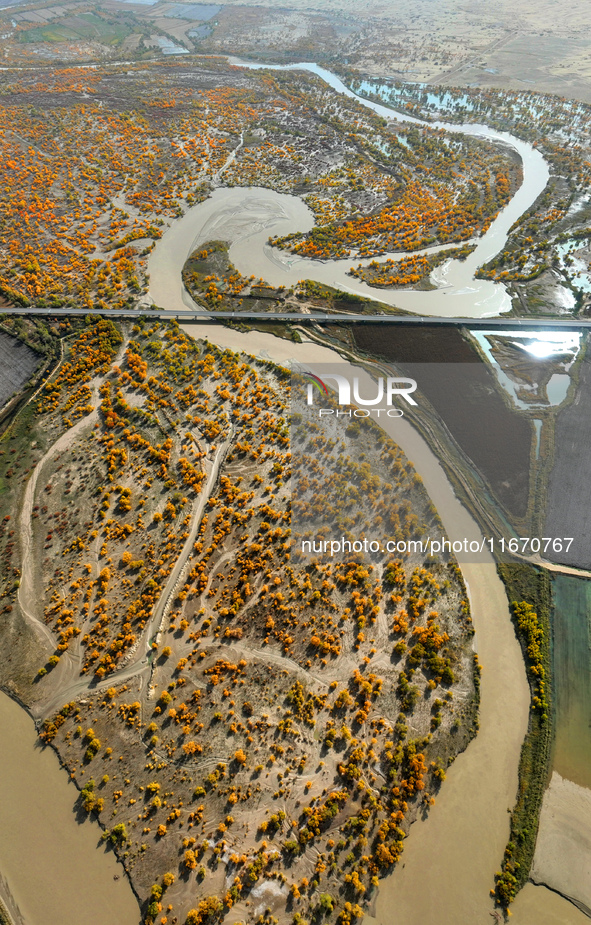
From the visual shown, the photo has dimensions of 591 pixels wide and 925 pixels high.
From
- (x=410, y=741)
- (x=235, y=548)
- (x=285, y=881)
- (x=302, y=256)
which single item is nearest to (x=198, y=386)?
(x=235, y=548)

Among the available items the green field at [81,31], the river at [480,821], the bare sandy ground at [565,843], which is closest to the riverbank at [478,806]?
the river at [480,821]

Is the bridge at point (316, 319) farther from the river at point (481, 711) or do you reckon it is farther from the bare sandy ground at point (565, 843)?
the bare sandy ground at point (565, 843)

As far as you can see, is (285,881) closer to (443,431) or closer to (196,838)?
(196,838)

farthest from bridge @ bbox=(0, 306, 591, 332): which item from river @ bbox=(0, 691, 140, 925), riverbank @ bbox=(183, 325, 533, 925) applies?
river @ bbox=(0, 691, 140, 925)

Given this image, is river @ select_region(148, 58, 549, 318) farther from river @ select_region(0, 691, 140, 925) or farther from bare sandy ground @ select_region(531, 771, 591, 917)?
river @ select_region(0, 691, 140, 925)

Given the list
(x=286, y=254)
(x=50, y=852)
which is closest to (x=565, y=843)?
(x=50, y=852)

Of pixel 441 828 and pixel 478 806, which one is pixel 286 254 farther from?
pixel 441 828

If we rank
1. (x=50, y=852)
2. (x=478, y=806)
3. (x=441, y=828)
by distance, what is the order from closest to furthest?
(x=50, y=852) → (x=441, y=828) → (x=478, y=806)
